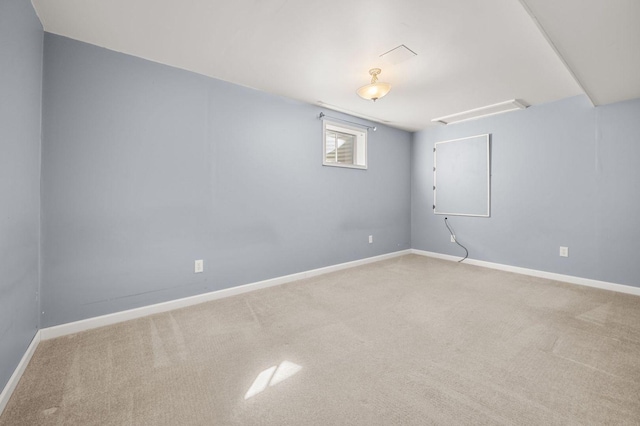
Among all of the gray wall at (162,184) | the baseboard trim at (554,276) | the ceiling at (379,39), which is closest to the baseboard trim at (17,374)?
the gray wall at (162,184)

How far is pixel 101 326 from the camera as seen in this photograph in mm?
2160

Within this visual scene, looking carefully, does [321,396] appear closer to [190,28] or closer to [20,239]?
[20,239]

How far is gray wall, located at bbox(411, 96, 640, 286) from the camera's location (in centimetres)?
295

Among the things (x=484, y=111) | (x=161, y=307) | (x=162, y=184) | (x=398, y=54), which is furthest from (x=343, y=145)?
(x=161, y=307)

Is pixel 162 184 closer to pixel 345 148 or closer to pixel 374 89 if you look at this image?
pixel 374 89

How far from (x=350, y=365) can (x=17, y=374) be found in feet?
6.36

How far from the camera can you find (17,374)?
1.49m

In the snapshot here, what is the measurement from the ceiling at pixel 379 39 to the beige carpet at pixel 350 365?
219cm

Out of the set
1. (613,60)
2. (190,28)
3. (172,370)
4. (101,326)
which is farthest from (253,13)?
(613,60)

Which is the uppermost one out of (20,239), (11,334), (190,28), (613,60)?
(190,28)

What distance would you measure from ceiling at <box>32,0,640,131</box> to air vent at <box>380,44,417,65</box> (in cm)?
4

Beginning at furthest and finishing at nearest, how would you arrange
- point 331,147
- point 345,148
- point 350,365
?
point 345,148 → point 331,147 → point 350,365

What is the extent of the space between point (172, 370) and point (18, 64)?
2.05 meters

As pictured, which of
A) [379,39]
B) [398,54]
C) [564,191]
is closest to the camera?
[379,39]
